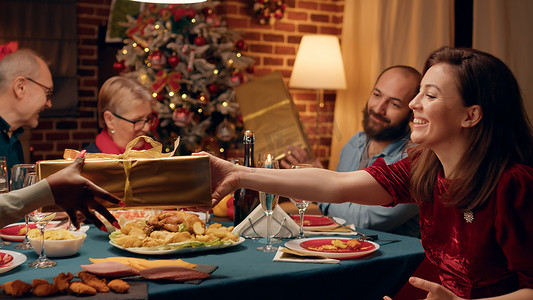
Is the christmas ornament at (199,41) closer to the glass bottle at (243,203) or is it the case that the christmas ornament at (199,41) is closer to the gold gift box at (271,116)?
the gold gift box at (271,116)

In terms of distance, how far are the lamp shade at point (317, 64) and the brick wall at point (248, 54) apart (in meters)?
0.72

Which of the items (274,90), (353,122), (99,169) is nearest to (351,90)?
(353,122)

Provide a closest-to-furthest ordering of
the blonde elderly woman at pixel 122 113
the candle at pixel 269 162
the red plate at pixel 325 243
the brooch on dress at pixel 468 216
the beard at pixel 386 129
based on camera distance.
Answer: the brooch on dress at pixel 468 216, the red plate at pixel 325 243, the candle at pixel 269 162, the beard at pixel 386 129, the blonde elderly woman at pixel 122 113

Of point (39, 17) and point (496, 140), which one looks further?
point (39, 17)

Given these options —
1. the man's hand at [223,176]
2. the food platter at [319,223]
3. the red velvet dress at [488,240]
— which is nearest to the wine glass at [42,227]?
the man's hand at [223,176]

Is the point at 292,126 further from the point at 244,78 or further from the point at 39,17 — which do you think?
the point at 39,17

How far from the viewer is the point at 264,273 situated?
152 cm

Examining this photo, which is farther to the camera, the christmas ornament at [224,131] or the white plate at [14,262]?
the christmas ornament at [224,131]

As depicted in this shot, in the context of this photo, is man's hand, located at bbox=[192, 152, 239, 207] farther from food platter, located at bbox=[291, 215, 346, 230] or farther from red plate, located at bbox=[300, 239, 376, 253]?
food platter, located at bbox=[291, 215, 346, 230]

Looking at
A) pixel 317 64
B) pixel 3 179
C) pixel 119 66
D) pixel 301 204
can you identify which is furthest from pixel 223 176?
pixel 119 66

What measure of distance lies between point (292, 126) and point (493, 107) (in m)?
1.95

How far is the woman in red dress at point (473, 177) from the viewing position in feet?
4.49

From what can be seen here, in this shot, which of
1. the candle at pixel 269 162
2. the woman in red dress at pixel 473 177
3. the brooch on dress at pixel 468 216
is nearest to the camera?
the woman in red dress at pixel 473 177

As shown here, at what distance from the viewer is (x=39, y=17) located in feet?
16.0
